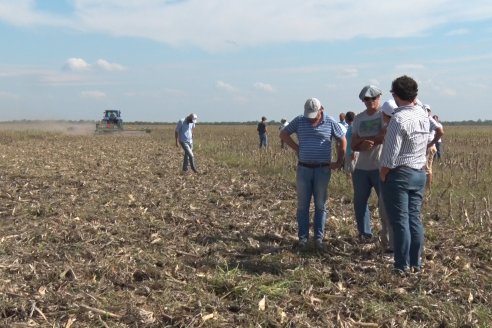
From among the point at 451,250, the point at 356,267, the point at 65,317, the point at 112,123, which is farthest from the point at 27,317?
the point at 112,123

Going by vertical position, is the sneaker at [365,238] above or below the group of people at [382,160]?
below

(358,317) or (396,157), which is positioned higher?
(396,157)

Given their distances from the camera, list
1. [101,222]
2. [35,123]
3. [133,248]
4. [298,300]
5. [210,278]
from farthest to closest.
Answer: [35,123] < [101,222] < [133,248] < [210,278] < [298,300]

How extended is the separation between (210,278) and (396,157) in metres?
2.16

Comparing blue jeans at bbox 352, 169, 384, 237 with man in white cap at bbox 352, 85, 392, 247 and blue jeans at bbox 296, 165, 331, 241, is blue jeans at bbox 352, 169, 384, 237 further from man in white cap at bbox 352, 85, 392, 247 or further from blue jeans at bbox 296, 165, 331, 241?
blue jeans at bbox 296, 165, 331, 241

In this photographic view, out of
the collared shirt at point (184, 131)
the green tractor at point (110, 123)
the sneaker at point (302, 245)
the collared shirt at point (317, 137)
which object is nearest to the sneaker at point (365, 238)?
the sneaker at point (302, 245)

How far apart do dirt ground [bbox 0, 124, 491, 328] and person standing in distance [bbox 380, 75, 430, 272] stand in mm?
435

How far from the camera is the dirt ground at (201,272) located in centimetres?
452

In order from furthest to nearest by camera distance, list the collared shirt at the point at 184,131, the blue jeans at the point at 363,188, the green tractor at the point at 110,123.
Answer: the green tractor at the point at 110,123 < the collared shirt at the point at 184,131 < the blue jeans at the point at 363,188

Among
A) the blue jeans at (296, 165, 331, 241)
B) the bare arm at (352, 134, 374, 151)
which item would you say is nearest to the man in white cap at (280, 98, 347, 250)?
the blue jeans at (296, 165, 331, 241)

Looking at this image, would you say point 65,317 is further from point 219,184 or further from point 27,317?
point 219,184

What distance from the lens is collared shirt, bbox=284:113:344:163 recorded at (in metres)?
6.61

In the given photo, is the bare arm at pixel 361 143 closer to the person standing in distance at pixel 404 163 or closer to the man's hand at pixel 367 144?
the man's hand at pixel 367 144

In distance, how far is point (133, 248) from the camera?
659 centimetres
